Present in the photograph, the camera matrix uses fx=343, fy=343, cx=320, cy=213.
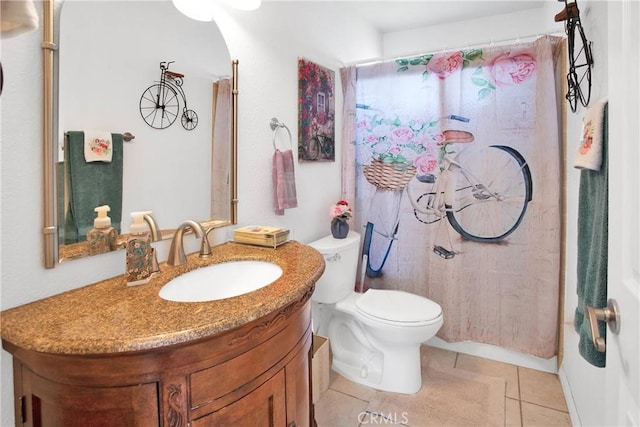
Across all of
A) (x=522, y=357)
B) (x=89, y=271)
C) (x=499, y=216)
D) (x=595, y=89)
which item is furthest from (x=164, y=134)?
(x=522, y=357)

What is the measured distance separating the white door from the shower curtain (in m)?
1.37

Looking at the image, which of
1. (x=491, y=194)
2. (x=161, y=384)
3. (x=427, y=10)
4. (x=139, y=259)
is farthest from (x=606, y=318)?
(x=427, y=10)

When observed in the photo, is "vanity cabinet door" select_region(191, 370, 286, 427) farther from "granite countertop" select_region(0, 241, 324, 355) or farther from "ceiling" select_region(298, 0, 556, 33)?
"ceiling" select_region(298, 0, 556, 33)

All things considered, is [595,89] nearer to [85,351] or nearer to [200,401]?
[200,401]

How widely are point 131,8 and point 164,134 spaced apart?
1.32 ft

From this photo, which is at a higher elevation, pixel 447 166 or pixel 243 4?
pixel 243 4

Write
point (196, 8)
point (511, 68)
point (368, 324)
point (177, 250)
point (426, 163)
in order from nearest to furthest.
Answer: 1. point (177, 250)
2. point (196, 8)
3. point (368, 324)
4. point (511, 68)
5. point (426, 163)

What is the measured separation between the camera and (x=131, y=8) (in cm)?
111

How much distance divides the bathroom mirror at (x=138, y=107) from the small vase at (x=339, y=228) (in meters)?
0.78

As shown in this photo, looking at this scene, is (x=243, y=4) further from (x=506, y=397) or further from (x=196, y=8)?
(x=506, y=397)

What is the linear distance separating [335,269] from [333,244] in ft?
0.49

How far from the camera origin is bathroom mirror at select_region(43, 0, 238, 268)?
930mm

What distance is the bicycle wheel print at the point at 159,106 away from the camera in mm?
1169

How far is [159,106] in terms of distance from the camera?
122 centimetres
